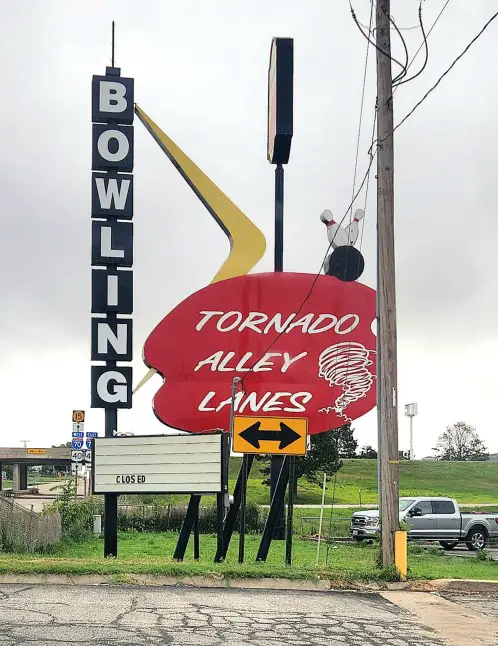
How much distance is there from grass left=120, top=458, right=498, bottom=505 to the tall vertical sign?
29.6m

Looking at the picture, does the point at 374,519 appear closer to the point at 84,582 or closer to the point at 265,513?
the point at 265,513

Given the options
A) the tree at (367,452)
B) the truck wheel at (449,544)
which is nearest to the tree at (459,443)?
the tree at (367,452)

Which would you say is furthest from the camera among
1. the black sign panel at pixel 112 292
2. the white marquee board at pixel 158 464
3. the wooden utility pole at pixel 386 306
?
the black sign panel at pixel 112 292

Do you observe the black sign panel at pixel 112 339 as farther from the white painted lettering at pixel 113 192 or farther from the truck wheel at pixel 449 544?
the truck wheel at pixel 449 544

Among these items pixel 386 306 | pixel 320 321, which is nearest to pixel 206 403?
pixel 320 321

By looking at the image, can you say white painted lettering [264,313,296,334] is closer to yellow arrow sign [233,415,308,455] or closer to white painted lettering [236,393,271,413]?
white painted lettering [236,393,271,413]

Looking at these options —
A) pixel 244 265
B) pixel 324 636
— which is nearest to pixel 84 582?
pixel 324 636

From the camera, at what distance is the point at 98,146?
2214cm

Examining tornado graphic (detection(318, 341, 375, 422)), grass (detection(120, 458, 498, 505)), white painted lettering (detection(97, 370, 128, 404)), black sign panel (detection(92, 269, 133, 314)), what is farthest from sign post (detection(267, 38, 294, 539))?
grass (detection(120, 458, 498, 505))

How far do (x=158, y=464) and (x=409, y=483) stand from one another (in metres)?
53.5

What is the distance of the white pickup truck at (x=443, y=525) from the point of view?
30.7 meters

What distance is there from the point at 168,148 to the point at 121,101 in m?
1.60

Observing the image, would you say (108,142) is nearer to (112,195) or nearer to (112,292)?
(112,195)

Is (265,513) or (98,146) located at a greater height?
(98,146)
